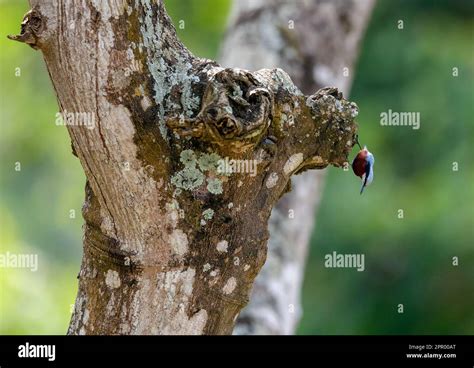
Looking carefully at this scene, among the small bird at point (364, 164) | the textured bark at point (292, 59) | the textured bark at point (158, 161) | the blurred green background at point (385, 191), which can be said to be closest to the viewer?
the textured bark at point (158, 161)

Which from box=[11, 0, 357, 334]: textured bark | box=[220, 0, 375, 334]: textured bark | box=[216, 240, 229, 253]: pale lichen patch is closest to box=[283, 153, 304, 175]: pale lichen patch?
box=[11, 0, 357, 334]: textured bark

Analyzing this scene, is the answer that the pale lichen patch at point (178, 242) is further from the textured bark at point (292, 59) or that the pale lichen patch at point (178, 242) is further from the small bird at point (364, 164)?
the textured bark at point (292, 59)

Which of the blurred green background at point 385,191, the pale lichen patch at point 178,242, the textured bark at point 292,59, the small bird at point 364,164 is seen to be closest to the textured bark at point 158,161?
the pale lichen patch at point 178,242

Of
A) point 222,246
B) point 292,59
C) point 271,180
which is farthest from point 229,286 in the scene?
point 292,59

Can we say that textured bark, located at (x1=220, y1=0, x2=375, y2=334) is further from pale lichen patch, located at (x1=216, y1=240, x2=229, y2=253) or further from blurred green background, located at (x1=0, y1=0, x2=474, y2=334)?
blurred green background, located at (x1=0, y1=0, x2=474, y2=334)
